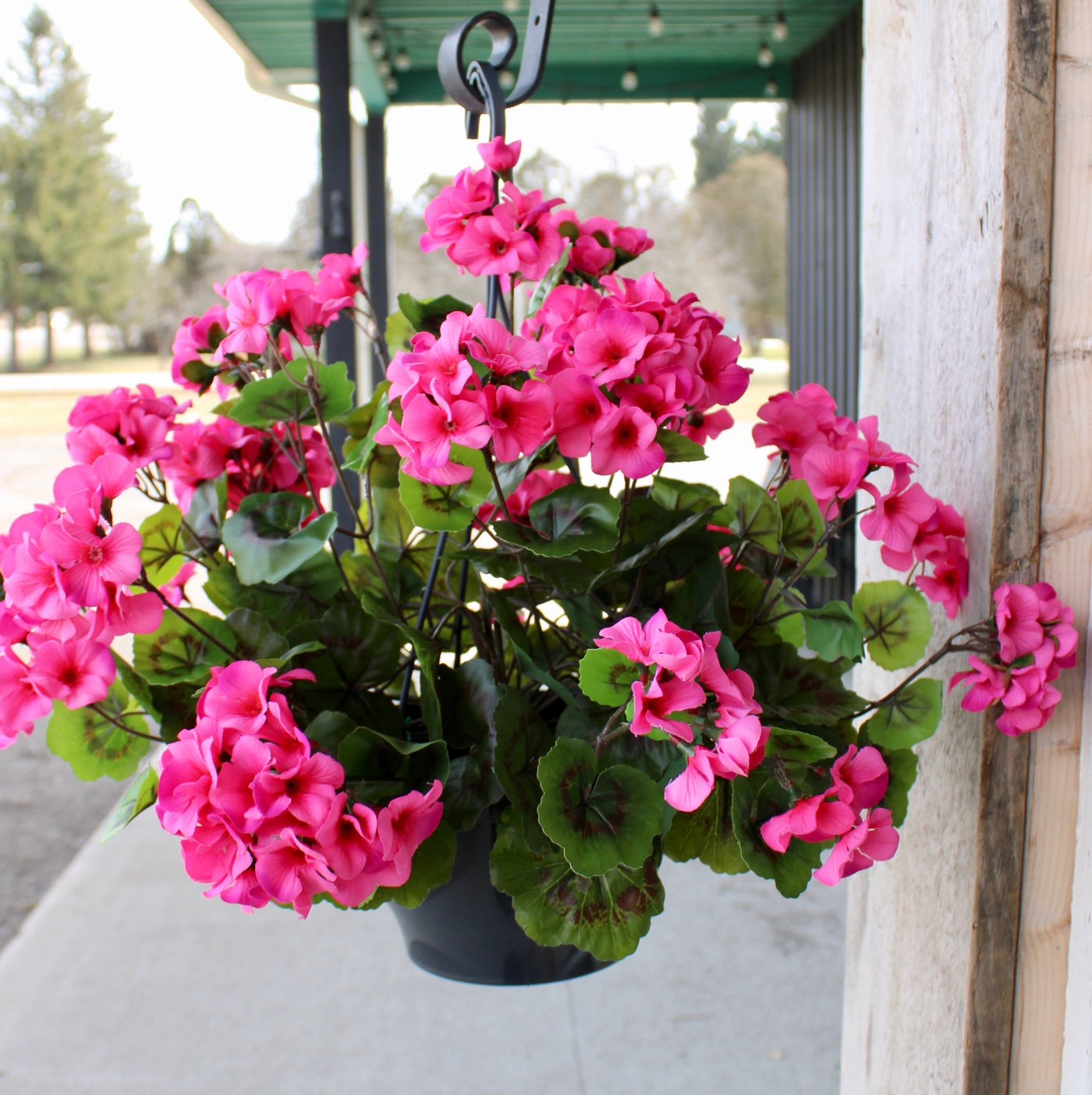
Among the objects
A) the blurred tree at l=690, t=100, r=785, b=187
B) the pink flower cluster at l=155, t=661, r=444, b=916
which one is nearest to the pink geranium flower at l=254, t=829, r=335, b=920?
the pink flower cluster at l=155, t=661, r=444, b=916

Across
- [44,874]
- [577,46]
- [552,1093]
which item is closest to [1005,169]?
[552,1093]

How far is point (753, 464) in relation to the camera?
10.0 metres

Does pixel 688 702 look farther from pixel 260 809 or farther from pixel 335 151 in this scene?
pixel 335 151

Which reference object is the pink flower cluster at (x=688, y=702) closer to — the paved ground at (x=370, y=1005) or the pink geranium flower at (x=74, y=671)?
the pink geranium flower at (x=74, y=671)

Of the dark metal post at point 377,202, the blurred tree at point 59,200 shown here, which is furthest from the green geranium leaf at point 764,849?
the blurred tree at point 59,200

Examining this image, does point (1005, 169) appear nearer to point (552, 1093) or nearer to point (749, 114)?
point (552, 1093)

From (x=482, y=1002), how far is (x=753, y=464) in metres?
8.59

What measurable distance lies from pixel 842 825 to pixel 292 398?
0.36 m

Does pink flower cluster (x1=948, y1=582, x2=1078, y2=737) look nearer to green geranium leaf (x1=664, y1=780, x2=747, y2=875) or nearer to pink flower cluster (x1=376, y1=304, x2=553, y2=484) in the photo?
green geranium leaf (x1=664, y1=780, x2=747, y2=875)

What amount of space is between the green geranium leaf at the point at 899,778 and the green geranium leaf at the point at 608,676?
0.19 m

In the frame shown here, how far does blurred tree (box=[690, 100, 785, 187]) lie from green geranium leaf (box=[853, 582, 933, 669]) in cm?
2433

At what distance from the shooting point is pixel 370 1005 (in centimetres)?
182

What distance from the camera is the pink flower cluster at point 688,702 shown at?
391 millimetres

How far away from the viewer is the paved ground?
64.5 inches
